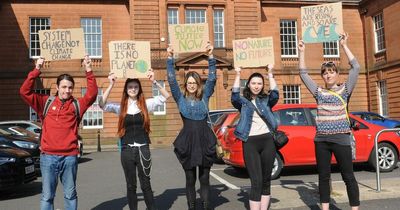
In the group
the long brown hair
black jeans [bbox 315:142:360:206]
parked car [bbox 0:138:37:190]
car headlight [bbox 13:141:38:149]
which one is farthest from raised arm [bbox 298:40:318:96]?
car headlight [bbox 13:141:38:149]

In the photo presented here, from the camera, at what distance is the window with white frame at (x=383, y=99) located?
1200 inches

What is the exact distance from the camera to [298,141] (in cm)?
1016

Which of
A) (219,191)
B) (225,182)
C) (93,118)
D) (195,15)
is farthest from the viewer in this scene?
(195,15)

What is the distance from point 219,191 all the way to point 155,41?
19.8 meters

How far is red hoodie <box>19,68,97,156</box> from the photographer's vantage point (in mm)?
5197

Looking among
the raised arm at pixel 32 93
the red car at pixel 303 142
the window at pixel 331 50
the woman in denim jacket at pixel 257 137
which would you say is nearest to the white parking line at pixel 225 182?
the red car at pixel 303 142

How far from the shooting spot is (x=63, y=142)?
522cm

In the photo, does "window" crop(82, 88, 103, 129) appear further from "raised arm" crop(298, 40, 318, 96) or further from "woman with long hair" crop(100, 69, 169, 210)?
"raised arm" crop(298, 40, 318, 96)

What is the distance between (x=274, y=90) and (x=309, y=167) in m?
6.62

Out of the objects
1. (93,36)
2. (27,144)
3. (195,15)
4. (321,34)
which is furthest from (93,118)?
(321,34)

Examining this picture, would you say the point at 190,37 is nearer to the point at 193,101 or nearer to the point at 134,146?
the point at 193,101

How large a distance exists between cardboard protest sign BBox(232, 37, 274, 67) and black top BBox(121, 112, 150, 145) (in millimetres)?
1996

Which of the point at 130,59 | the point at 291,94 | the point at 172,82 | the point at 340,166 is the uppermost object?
the point at 291,94

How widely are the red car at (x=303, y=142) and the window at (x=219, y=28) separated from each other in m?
18.3
